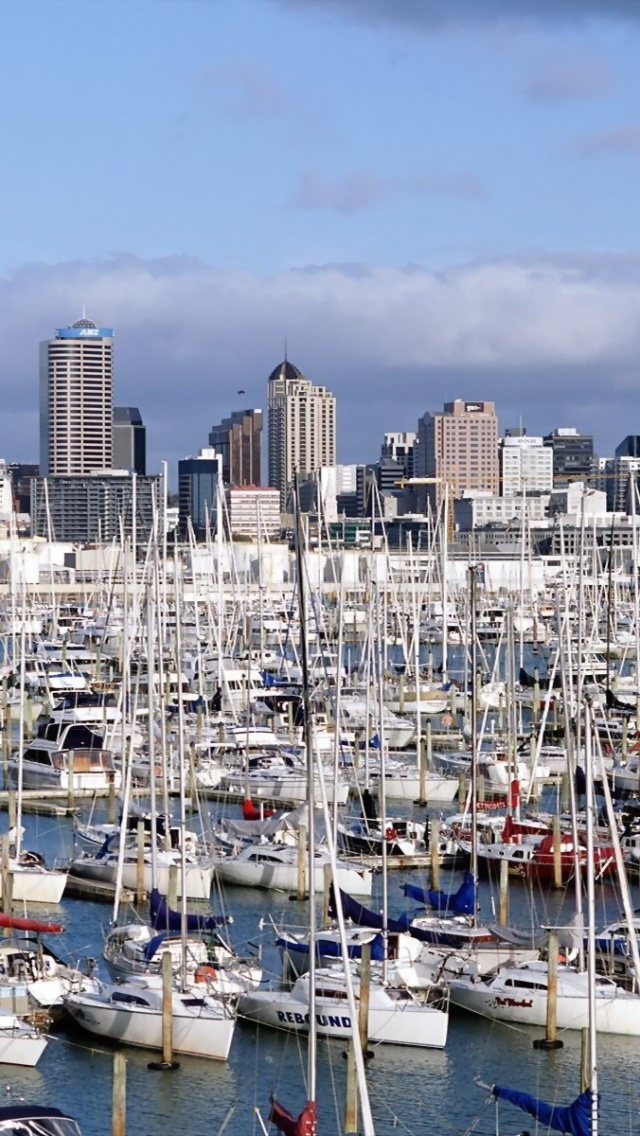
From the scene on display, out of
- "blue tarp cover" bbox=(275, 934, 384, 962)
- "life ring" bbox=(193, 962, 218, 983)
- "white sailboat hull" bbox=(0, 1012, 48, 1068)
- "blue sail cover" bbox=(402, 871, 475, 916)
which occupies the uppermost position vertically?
"blue sail cover" bbox=(402, 871, 475, 916)

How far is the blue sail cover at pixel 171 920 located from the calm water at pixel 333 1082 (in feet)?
6.08

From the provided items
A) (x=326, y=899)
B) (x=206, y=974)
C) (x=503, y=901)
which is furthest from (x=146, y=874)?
(x=206, y=974)

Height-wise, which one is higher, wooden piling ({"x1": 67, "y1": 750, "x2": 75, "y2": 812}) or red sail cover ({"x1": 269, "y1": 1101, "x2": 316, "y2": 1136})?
wooden piling ({"x1": 67, "y1": 750, "x2": 75, "y2": 812})

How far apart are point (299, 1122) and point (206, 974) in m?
5.75

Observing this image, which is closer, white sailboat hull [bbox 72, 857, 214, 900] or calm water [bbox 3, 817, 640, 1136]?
calm water [bbox 3, 817, 640, 1136]

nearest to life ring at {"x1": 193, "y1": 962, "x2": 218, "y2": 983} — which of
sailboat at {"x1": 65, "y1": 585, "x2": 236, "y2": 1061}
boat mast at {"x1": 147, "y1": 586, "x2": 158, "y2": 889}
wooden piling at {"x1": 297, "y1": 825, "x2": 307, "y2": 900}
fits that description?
sailboat at {"x1": 65, "y1": 585, "x2": 236, "y2": 1061}

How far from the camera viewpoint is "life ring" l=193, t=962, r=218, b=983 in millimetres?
25609

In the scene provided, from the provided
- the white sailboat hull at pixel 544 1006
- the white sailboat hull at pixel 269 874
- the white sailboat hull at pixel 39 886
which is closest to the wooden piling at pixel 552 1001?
the white sailboat hull at pixel 544 1006

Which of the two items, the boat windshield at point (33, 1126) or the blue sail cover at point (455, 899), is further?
the blue sail cover at point (455, 899)

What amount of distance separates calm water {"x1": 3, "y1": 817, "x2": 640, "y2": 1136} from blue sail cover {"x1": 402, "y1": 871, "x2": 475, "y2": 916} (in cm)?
270

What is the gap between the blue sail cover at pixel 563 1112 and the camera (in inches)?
778

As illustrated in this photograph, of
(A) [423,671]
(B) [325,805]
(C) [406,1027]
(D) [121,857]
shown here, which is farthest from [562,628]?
(A) [423,671]

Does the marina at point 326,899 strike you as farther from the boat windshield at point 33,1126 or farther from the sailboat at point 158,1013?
the boat windshield at point 33,1126

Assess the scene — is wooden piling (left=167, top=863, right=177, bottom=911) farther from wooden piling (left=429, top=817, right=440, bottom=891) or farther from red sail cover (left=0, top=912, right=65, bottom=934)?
wooden piling (left=429, top=817, right=440, bottom=891)
